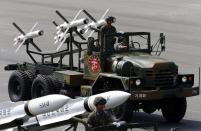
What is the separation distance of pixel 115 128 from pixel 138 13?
106 ft

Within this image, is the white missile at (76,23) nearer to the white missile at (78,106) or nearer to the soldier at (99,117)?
the white missile at (78,106)

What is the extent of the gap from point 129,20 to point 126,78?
889 inches

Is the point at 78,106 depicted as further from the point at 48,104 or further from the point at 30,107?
the point at 30,107

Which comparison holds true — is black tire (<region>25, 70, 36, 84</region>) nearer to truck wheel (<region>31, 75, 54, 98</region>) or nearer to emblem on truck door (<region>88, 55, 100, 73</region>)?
truck wheel (<region>31, 75, 54, 98</region>)

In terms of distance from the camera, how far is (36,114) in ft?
52.5

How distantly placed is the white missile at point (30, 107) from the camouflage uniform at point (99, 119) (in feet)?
1.96

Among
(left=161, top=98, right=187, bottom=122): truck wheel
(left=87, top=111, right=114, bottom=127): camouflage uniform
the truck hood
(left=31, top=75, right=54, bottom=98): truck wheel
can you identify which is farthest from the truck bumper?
(left=87, top=111, right=114, bottom=127): camouflage uniform

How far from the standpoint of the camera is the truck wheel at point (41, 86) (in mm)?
23875

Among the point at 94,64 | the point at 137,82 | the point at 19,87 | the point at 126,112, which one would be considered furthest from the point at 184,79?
the point at 19,87

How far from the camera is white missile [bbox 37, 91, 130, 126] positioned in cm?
1587

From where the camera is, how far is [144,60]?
22.2 m

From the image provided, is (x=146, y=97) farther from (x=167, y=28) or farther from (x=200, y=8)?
(x=200, y=8)

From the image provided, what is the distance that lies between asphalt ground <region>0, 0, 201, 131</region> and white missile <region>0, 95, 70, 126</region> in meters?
9.80

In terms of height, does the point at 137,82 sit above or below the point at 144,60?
below
